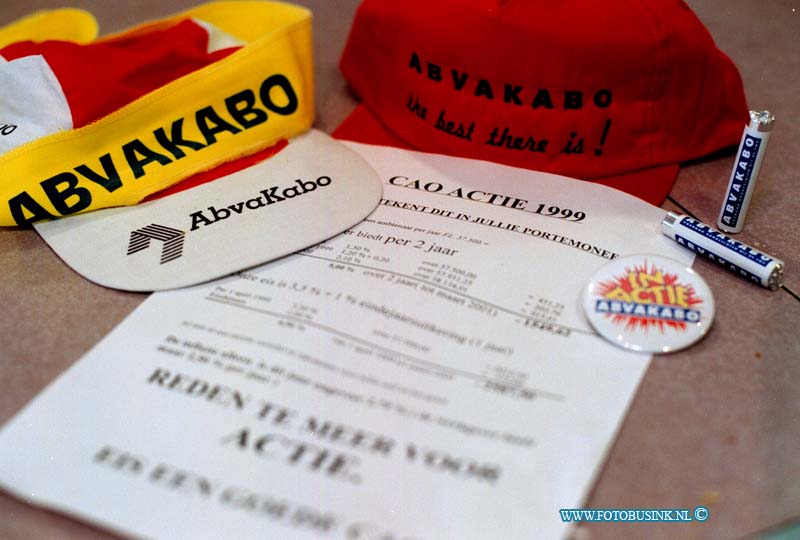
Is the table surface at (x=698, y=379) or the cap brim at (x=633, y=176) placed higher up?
the cap brim at (x=633, y=176)

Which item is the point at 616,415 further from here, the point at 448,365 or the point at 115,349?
the point at 115,349

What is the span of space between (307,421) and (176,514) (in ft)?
0.31

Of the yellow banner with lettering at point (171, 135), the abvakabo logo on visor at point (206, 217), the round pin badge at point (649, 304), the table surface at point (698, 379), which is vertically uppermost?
the yellow banner with lettering at point (171, 135)

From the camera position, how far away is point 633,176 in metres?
0.66

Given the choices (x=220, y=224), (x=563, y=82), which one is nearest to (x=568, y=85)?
(x=563, y=82)

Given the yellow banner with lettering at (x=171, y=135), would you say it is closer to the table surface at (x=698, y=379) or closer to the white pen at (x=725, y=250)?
the table surface at (x=698, y=379)

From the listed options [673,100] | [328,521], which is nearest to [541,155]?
[673,100]

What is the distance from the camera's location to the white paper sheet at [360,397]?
16.6 inches

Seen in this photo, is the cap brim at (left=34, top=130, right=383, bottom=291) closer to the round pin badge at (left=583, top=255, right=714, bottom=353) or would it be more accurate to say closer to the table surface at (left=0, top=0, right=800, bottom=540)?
the table surface at (left=0, top=0, right=800, bottom=540)

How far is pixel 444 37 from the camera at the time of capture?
67cm

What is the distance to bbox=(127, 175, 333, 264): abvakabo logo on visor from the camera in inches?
23.4

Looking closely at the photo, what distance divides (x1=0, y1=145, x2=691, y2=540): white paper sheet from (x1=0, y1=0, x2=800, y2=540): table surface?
0.02m

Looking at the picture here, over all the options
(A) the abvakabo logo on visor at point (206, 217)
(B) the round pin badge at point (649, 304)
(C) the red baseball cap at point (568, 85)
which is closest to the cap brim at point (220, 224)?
(A) the abvakabo logo on visor at point (206, 217)

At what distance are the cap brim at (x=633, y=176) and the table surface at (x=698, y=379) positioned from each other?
13 mm
